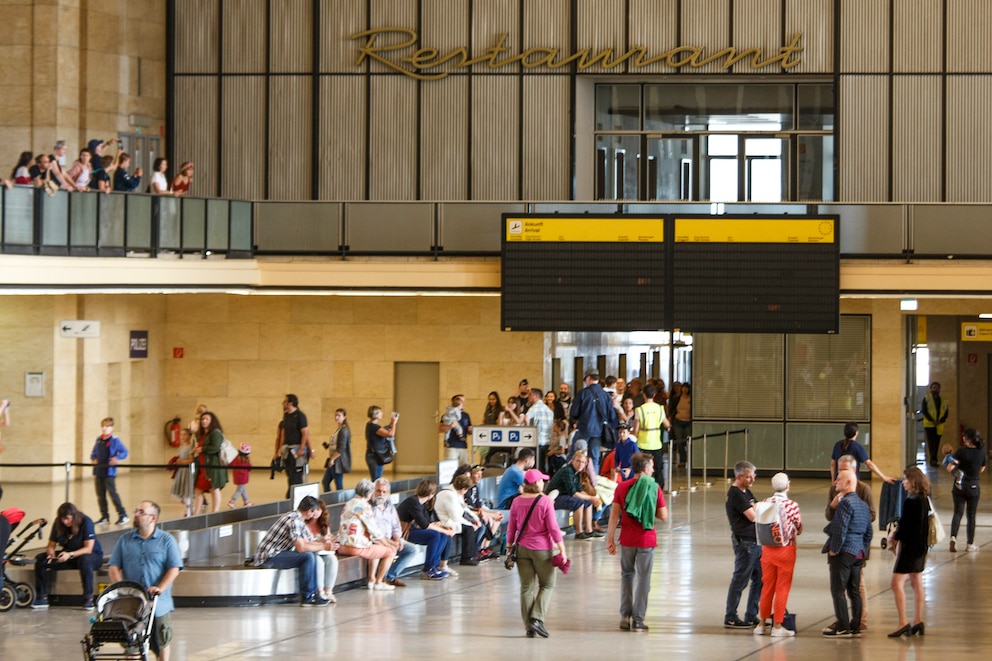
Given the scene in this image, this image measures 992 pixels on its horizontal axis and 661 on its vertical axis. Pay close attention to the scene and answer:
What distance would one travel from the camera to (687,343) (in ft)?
110

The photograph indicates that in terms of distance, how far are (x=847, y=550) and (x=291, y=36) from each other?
60.3 ft

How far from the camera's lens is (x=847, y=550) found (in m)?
14.7

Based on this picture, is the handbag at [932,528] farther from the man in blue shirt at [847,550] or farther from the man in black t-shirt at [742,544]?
the man in black t-shirt at [742,544]

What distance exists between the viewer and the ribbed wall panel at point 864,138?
97.2ft

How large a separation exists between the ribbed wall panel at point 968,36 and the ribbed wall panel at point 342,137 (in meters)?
A: 10.5

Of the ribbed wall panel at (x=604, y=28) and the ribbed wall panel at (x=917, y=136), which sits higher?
the ribbed wall panel at (x=604, y=28)

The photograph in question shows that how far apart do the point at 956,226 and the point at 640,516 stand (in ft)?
45.5

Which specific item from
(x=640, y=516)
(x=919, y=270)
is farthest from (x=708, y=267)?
(x=640, y=516)

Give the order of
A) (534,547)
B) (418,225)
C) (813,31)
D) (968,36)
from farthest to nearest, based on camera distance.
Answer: (813,31)
(968,36)
(418,225)
(534,547)

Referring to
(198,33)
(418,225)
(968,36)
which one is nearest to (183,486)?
(418,225)

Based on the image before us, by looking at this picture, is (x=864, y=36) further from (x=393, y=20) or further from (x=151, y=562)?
(x=151, y=562)

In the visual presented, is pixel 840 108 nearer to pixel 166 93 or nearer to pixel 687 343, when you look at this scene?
pixel 687 343

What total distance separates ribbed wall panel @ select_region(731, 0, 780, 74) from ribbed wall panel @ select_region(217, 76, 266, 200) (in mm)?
8666

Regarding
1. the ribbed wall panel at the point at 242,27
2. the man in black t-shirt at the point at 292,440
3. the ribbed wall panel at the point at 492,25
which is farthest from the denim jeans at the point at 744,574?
the ribbed wall panel at the point at 242,27
